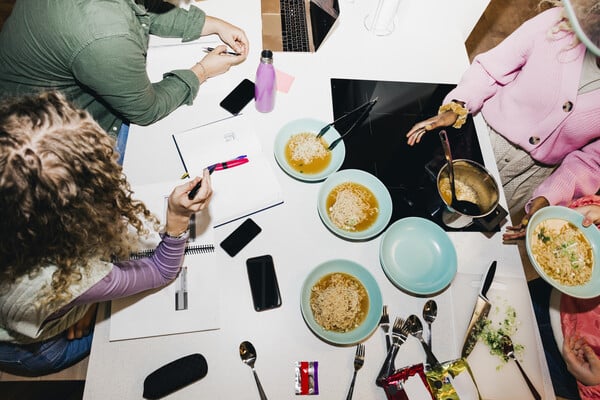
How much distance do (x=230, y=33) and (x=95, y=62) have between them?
654 millimetres

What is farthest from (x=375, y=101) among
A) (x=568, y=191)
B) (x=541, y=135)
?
(x=568, y=191)

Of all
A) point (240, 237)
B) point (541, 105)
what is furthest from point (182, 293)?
point (541, 105)

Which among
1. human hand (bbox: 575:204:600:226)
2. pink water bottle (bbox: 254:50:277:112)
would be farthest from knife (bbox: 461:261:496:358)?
pink water bottle (bbox: 254:50:277:112)

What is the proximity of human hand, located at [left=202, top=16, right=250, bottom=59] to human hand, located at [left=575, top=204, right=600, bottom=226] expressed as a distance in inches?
58.5

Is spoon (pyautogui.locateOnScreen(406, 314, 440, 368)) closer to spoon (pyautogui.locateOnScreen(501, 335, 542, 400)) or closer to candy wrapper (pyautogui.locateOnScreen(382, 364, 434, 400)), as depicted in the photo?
candy wrapper (pyautogui.locateOnScreen(382, 364, 434, 400))

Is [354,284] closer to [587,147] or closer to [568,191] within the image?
[568,191]

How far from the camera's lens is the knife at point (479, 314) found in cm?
111

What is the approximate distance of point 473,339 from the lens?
1.12 metres

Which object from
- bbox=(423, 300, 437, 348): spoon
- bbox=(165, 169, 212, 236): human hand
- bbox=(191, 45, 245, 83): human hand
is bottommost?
bbox=(423, 300, 437, 348): spoon

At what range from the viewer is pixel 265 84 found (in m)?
1.31

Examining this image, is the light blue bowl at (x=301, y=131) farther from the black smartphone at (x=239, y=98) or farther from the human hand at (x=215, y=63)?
the human hand at (x=215, y=63)

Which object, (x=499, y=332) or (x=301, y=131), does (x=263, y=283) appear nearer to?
(x=301, y=131)

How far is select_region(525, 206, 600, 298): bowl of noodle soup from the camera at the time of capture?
120 cm

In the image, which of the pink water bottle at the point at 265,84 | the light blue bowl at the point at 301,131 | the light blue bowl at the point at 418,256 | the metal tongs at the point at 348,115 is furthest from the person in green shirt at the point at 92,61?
the light blue bowl at the point at 418,256
